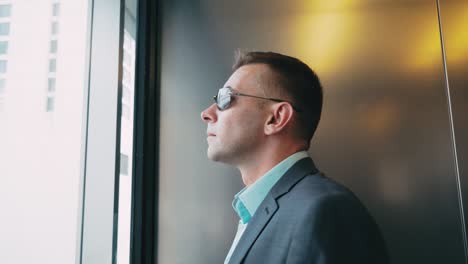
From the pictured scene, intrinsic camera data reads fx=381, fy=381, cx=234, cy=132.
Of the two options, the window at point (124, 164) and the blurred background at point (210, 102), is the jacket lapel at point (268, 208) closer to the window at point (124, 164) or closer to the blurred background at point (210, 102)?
the blurred background at point (210, 102)

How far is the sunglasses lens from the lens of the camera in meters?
1.35

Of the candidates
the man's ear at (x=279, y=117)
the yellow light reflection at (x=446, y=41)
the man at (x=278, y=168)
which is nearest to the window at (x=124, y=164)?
the man at (x=278, y=168)

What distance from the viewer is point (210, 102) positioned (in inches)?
79.7

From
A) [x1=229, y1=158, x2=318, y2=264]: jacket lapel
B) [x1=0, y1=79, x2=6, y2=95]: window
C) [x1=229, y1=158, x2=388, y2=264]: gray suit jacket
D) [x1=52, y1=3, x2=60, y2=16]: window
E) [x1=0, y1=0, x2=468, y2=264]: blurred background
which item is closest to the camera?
[x1=229, y1=158, x2=388, y2=264]: gray suit jacket

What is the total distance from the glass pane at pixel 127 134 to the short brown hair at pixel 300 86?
2.76 ft

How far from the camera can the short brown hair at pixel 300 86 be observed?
131 cm

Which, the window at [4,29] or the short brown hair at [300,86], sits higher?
the window at [4,29]

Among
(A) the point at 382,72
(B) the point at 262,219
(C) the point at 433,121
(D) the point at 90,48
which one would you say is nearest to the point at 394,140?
(C) the point at 433,121

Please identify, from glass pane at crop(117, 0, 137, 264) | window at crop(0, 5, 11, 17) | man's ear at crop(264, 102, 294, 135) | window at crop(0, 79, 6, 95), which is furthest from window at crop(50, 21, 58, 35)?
man's ear at crop(264, 102, 294, 135)

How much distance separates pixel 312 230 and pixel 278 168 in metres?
0.40

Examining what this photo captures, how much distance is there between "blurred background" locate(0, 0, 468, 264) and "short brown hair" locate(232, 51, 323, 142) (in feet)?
1.96

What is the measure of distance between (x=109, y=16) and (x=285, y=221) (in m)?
1.24

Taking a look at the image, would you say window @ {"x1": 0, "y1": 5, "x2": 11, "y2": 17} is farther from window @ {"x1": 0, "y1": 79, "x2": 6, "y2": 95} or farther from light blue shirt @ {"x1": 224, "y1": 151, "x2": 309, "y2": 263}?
light blue shirt @ {"x1": 224, "y1": 151, "x2": 309, "y2": 263}

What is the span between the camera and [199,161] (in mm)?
1987
